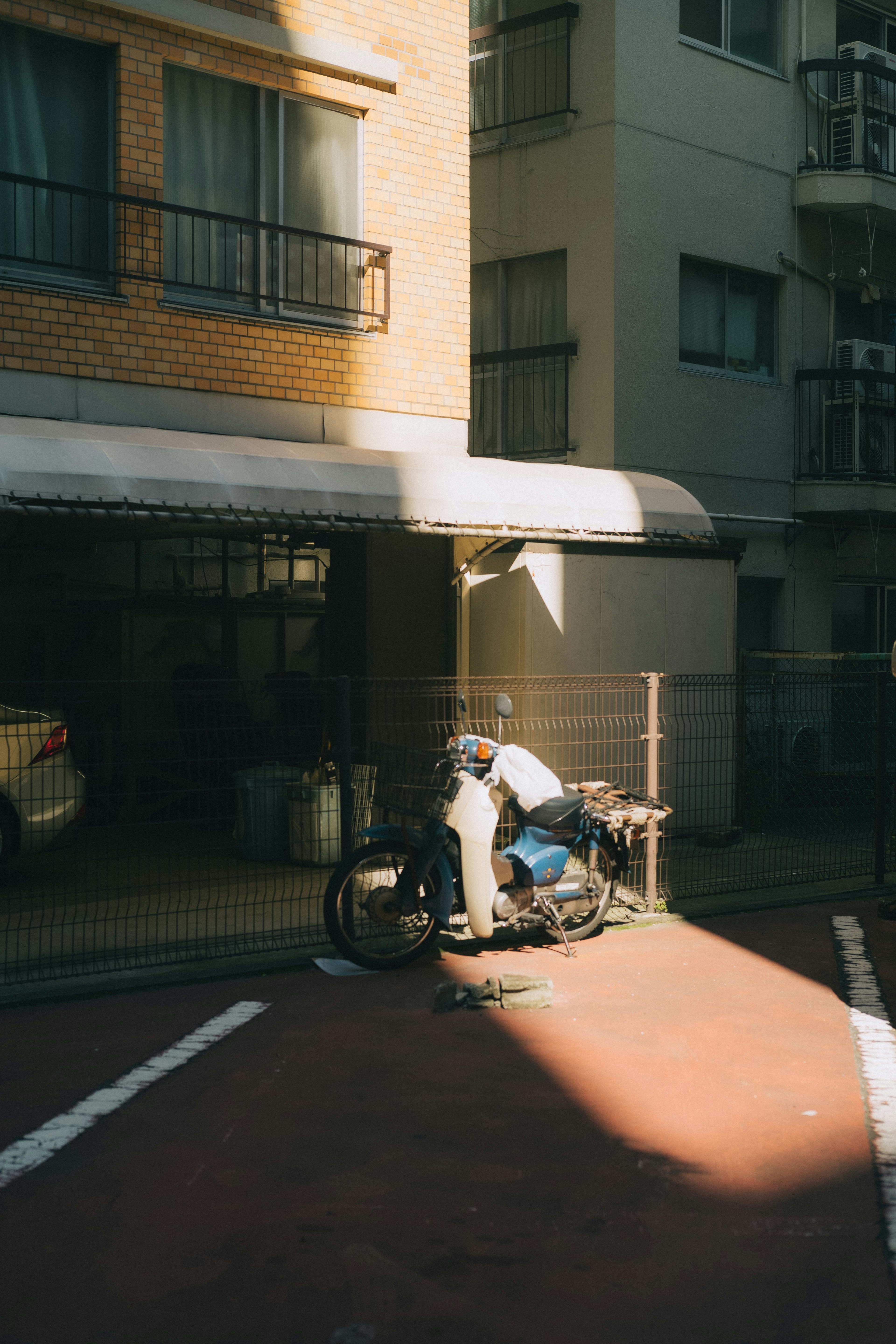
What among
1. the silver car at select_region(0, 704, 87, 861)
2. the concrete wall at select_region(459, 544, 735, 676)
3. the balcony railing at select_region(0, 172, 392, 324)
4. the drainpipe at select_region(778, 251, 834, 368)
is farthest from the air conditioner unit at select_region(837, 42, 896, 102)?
the silver car at select_region(0, 704, 87, 861)

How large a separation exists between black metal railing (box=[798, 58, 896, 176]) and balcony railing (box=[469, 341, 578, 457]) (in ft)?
14.5

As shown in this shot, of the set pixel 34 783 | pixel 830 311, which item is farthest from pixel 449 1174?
pixel 830 311

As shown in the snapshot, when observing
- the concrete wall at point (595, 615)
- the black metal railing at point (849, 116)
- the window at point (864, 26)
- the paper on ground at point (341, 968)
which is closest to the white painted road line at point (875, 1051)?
the paper on ground at point (341, 968)

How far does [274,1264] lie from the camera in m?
3.90

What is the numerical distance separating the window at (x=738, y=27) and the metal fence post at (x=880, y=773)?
939cm

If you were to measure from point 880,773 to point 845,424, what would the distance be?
7.89m

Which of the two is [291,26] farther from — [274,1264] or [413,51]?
[274,1264]

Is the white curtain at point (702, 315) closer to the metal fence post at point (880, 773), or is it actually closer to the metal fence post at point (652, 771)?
the metal fence post at point (880, 773)

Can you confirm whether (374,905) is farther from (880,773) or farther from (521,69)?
(521,69)

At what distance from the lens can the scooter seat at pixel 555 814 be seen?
26.0ft

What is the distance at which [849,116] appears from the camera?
17203 mm

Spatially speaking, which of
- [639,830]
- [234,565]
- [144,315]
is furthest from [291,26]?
[639,830]

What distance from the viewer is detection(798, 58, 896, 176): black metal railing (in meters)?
17.0

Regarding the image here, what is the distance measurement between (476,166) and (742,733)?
9.34m
